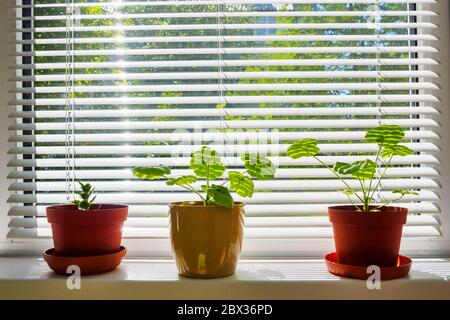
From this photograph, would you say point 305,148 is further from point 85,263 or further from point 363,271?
point 85,263

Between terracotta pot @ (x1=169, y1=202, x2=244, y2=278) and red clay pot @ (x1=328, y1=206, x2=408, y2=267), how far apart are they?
26cm

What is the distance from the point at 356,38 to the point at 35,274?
104cm

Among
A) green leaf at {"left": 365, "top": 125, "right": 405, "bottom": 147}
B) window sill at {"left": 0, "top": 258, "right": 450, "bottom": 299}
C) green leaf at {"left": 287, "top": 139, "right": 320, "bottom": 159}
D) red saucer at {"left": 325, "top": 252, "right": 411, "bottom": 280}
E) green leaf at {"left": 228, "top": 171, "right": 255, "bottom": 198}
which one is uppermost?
green leaf at {"left": 365, "top": 125, "right": 405, "bottom": 147}

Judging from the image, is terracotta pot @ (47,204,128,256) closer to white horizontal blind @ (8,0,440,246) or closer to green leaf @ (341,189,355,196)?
white horizontal blind @ (8,0,440,246)

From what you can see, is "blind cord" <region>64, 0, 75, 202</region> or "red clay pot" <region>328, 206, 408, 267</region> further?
"blind cord" <region>64, 0, 75, 202</region>

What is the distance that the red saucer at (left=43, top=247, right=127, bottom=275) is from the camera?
1030 mm

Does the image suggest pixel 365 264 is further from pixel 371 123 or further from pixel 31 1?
pixel 31 1

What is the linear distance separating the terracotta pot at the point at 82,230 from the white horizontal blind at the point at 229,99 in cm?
16

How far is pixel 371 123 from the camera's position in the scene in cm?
122

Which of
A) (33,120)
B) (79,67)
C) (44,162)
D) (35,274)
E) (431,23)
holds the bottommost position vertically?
(35,274)

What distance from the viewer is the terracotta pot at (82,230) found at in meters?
1.04

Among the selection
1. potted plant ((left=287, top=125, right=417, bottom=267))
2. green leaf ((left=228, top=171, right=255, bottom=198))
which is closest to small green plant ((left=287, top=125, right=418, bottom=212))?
potted plant ((left=287, top=125, right=417, bottom=267))

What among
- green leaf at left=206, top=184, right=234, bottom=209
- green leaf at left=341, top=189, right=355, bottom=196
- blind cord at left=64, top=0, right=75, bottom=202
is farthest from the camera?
blind cord at left=64, top=0, right=75, bottom=202
